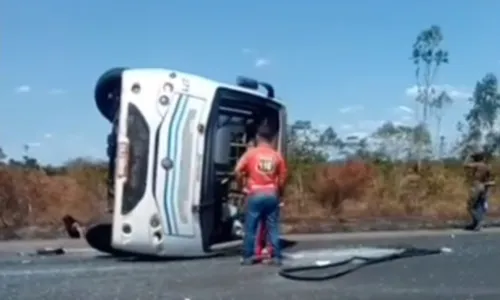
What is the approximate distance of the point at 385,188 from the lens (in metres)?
32.4

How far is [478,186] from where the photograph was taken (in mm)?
23203

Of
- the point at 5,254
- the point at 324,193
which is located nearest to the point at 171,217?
the point at 5,254

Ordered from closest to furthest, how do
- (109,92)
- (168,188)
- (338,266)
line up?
(338,266)
(168,188)
(109,92)

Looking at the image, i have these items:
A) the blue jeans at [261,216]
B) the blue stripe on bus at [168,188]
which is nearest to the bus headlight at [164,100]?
the blue stripe on bus at [168,188]

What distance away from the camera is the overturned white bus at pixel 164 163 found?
13.1 meters

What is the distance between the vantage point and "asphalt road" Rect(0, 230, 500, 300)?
9.56 metres

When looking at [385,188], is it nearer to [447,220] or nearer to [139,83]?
[447,220]

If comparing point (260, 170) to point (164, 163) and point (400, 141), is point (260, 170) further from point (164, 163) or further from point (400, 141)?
point (400, 141)

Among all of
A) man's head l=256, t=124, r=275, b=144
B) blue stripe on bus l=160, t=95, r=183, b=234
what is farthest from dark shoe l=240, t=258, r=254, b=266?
man's head l=256, t=124, r=275, b=144

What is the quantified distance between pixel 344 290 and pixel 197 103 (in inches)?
177

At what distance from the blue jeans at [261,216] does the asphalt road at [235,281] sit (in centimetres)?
42

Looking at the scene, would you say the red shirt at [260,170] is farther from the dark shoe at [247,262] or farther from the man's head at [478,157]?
the man's head at [478,157]

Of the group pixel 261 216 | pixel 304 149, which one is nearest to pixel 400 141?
pixel 304 149

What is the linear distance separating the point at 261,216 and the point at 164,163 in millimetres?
1326
